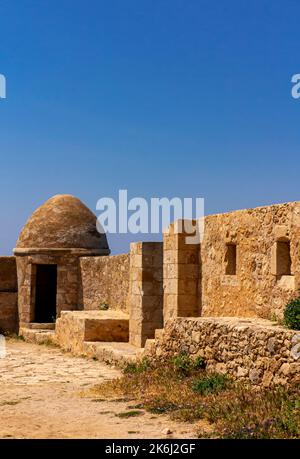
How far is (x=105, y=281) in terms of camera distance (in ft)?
60.0

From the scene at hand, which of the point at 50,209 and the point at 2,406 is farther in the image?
the point at 50,209

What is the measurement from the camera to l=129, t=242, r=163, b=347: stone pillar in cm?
1419

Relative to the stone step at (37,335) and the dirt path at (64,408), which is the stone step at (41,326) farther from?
the dirt path at (64,408)

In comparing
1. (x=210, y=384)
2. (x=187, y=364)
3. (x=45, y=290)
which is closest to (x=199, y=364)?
(x=187, y=364)

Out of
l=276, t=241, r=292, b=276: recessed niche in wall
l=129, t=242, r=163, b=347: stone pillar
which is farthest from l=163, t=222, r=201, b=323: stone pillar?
l=276, t=241, r=292, b=276: recessed niche in wall

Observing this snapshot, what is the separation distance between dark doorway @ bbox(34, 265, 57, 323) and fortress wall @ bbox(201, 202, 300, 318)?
435 inches

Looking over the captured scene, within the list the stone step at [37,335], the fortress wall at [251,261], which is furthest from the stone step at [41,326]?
the fortress wall at [251,261]

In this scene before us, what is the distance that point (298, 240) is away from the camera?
9648mm

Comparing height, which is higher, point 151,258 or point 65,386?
point 151,258

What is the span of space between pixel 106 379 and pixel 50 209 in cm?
1080

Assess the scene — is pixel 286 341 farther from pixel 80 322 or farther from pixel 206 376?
pixel 80 322
